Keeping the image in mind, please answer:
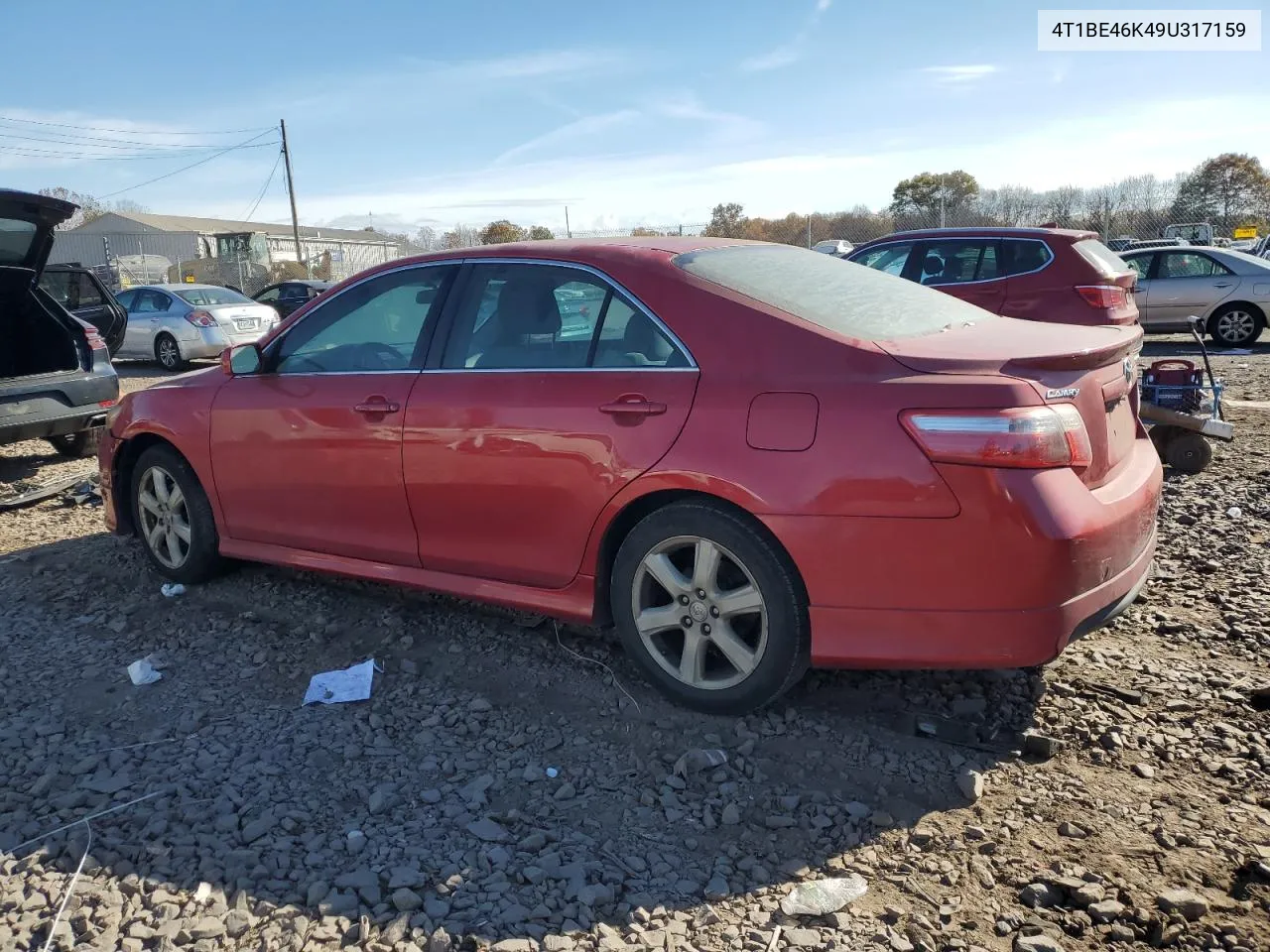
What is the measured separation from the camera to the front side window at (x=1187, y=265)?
14.3m

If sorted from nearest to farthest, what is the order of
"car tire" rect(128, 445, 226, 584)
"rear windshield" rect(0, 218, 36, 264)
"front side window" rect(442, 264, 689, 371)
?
"front side window" rect(442, 264, 689, 371)
"car tire" rect(128, 445, 226, 584)
"rear windshield" rect(0, 218, 36, 264)

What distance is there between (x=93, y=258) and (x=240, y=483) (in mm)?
72901

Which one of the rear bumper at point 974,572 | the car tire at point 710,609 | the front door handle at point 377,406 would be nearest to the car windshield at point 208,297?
the front door handle at point 377,406

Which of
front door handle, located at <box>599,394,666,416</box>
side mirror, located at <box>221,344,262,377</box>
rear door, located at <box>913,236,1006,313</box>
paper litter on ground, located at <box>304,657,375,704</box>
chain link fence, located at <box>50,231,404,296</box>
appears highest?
chain link fence, located at <box>50,231,404,296</box>

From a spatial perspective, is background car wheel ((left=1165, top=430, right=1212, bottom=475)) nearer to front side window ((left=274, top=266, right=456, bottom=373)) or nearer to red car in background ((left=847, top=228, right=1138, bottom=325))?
red car in background ((left=847, top=228, right=1138, bottom=325))

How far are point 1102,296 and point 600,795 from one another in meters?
8.41

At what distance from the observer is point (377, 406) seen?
4.13m

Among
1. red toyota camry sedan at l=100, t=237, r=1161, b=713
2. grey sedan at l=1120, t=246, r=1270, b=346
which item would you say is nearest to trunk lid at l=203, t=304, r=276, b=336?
red toyota camry sedan at l=100, t=237, r=1161, b=713

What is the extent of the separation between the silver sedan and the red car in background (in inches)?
430

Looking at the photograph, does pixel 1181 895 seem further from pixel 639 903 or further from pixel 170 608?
pixel 170 608

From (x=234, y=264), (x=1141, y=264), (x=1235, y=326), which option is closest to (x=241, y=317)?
(x=1141, y=264)

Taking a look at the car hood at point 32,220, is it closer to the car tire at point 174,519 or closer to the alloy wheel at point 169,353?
the car tire at point 174,519

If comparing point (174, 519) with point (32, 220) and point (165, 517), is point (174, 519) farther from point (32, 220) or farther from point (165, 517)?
point (32, 220)

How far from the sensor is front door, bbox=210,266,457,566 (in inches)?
164
